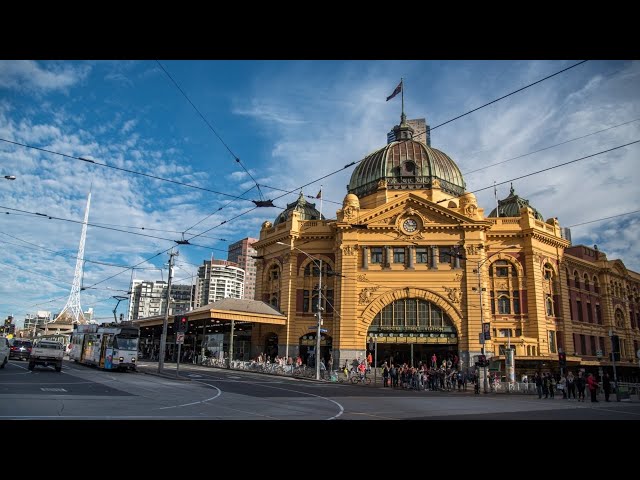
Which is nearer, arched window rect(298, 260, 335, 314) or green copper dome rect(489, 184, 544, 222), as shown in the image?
arched window rect(298, 260, 335, 314)

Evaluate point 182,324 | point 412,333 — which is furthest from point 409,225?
point 182,324

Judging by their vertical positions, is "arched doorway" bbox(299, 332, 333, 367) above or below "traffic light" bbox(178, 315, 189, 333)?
below

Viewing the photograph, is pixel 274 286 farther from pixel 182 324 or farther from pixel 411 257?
pixel 182 324

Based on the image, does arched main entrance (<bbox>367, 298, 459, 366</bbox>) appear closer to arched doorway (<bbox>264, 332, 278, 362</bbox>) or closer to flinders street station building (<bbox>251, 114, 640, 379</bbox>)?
flinders street station building (<bbox>251, 114, 640, 379</bbox>)

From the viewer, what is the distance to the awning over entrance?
48.0 m

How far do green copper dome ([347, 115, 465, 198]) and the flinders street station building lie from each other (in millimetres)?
135

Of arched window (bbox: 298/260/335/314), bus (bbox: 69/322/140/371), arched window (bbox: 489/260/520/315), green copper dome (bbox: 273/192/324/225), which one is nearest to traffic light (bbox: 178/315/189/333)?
bus (bbox: 69/322/140/371)

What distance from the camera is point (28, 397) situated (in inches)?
624

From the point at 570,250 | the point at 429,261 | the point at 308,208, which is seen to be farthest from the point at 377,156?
the point at 570,250

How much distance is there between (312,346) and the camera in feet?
170

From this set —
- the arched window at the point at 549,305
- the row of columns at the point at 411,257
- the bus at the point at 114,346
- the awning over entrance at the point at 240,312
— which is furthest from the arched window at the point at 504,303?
the bus at the point at 114,346

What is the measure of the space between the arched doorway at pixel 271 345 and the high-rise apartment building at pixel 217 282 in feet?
349

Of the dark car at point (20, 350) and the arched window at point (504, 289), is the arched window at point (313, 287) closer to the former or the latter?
the arched window at point (504, 289)
